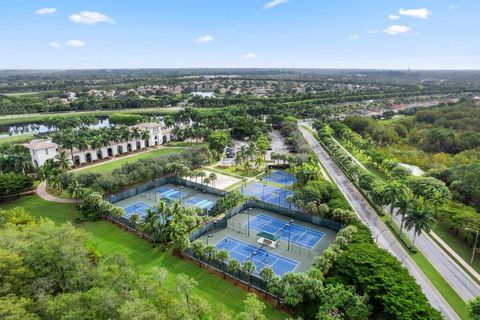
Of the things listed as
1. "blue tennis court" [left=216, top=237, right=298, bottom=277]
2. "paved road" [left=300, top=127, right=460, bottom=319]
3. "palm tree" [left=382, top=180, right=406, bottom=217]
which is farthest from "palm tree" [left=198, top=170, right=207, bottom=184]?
"palm tree" [left=382, top=180, right=406, bottom=217]

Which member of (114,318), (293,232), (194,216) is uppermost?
(114,318)

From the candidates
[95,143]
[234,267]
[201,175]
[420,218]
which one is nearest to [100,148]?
[95,143]

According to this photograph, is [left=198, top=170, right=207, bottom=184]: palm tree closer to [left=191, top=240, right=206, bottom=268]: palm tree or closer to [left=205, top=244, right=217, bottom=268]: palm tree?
[left=191, top=240, right=206, bottom=268]: palm tree

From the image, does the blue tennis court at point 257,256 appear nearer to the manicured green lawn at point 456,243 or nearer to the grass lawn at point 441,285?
the grass lawn at point 441,285

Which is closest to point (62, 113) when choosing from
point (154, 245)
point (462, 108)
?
point (154, 245)

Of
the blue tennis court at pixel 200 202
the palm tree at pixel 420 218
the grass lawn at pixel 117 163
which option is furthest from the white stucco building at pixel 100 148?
the palm tree at pixel 420 218

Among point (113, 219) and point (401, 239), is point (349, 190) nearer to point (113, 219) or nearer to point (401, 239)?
point (401, 239)
